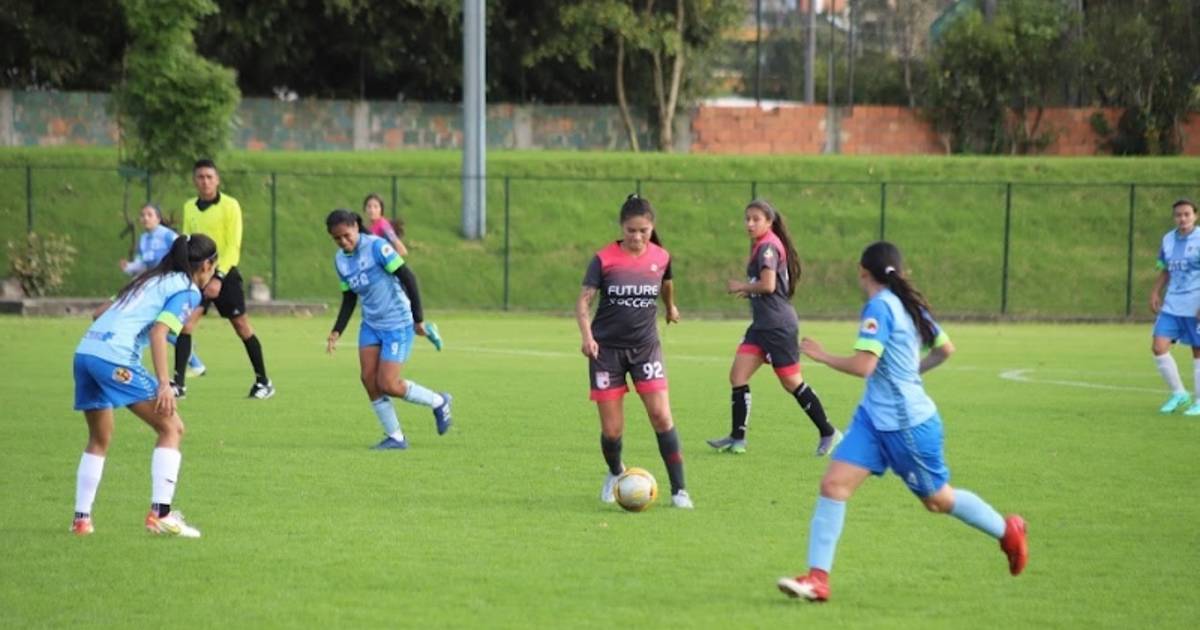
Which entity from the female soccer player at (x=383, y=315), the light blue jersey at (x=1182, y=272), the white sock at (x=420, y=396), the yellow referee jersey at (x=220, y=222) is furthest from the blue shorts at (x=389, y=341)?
the light blue jersey at (x=1182, y=272)

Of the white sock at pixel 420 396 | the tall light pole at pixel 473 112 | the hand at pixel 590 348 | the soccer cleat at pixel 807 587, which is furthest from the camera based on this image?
the tall light pole at pixel 473 112

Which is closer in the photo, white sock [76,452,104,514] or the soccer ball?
white sock [76,452,104,514]

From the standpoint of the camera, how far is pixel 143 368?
8.94 metres

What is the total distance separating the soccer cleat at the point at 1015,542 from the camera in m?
7.84

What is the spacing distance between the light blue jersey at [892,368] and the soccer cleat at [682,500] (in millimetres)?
2687

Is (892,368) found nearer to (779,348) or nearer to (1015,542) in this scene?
(1015,542)

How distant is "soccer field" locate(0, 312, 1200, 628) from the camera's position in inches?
298

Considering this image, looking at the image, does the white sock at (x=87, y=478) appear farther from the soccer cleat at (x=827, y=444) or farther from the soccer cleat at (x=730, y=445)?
the soccer cleat at (x=827, y=444)

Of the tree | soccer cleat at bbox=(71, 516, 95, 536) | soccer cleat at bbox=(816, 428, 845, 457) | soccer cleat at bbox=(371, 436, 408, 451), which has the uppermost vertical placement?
the tree

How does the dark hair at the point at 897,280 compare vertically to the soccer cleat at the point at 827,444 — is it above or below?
above

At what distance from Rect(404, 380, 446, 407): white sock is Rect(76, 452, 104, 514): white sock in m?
4.28

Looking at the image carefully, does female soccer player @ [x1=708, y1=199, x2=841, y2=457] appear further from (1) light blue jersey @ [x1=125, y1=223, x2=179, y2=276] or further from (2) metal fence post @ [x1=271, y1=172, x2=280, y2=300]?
(2) metal fence post @ [x1=271, y1=172, x2=280, y2=300]

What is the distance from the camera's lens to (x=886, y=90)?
54.7 meters

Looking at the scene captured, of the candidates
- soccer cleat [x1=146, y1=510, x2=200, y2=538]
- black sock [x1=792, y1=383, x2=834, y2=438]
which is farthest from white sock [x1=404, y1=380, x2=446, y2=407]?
soccer cleat [x1=146, y1=510, x2=200, y2=538]
